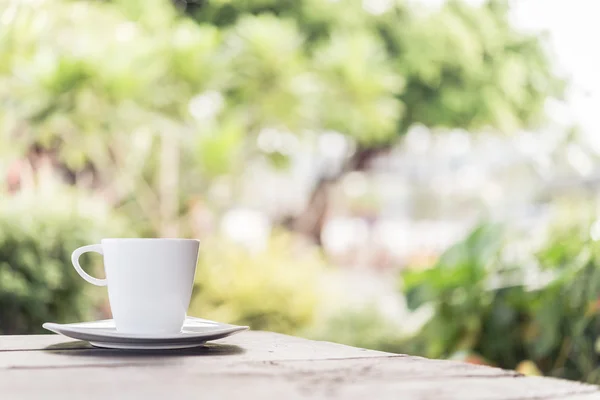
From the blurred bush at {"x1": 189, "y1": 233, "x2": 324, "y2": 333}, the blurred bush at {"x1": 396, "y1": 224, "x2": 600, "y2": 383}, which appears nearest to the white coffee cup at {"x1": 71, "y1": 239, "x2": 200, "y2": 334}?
the blurred bush at {"x1": 396, "y1": 224, "x2": 600, "y2": 383}

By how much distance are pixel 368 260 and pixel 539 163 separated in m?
4.63

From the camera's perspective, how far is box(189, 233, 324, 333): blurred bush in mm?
5273

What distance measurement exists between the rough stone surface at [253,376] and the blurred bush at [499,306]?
218 centimetres

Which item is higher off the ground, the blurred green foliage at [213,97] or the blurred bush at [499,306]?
the blurred green foliage at [213,97]

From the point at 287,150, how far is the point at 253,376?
595 centimetres

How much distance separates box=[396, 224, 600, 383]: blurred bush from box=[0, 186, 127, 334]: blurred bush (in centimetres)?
152

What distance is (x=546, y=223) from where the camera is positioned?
439 centimetres

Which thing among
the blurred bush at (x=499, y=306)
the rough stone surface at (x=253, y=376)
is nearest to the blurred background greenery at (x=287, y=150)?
the blurred bush at (x=499, y=306)

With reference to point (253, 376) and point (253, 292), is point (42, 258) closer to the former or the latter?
point (253, 292)

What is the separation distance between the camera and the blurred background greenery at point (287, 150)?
10.6 feet

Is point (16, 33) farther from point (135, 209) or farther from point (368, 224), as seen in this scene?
point (368, 224)

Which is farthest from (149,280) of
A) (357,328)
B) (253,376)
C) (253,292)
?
(253,292)

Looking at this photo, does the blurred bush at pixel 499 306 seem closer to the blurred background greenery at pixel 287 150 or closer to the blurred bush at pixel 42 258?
the blurred background greenery at pixel 287 150

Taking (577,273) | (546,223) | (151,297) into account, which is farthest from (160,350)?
(546,223)
